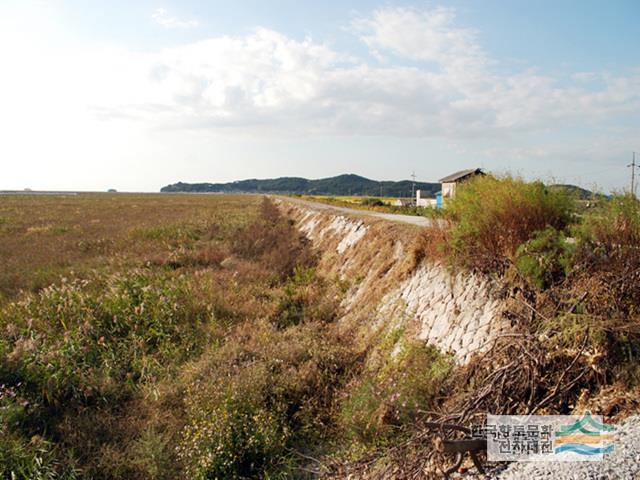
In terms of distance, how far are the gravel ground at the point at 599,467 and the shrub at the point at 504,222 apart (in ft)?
8.90

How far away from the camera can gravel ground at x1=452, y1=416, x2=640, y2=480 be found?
3055 millimetres

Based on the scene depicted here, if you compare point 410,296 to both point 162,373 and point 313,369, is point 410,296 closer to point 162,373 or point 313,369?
point 313,369

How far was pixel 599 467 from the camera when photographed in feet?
10.3

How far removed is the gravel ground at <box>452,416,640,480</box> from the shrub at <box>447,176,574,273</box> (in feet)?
8.90

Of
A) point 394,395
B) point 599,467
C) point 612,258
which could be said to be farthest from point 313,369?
point 612,258

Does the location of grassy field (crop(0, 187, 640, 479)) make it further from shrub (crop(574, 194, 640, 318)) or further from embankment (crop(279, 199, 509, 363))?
embankment (crop(279, 199, 509, 363))

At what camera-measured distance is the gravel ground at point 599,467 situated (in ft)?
10.0

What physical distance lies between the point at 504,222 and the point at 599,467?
3.72m

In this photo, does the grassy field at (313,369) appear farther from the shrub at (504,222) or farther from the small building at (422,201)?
the small building at (422,201)

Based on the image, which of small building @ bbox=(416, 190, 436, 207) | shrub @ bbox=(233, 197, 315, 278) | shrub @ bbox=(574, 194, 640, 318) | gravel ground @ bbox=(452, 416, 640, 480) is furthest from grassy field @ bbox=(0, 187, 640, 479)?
small building @ bbox=(416, 190, 436, 207)

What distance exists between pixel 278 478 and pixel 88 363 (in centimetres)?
455

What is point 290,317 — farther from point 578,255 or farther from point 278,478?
point 578,255

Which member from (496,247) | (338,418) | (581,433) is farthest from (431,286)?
(581,433)

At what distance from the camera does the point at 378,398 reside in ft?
17.3
